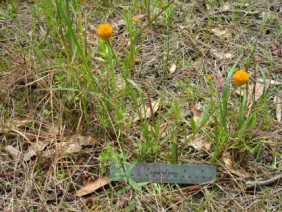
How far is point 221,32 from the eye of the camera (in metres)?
2.06

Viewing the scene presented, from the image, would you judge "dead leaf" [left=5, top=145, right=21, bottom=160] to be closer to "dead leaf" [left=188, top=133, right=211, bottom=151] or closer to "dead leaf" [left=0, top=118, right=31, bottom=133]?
"dead leaf" [left=0, top=118, right=31, bottom=133]

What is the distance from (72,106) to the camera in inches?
64.1

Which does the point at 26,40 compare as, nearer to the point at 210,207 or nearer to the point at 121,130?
the point at 121,130

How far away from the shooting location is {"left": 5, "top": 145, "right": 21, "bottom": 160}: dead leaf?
58.9 inches

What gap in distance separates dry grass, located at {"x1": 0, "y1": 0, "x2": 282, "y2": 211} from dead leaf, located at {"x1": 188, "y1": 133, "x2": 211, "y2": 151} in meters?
0.02

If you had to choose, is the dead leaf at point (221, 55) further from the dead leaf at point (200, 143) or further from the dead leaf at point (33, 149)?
the dead leaf at point (33, 149)

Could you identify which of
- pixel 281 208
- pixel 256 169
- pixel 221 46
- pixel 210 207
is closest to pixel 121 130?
pixel 210 207

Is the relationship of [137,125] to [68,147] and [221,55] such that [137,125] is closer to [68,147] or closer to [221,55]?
[68,147]

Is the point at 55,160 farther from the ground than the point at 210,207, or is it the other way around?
the point at 55,160

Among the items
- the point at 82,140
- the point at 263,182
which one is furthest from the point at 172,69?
the point at 263,182


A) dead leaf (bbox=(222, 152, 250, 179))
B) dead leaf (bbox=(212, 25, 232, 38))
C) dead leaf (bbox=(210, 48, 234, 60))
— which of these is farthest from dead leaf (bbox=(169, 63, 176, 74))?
dead leaf (bbox=(222, 152, 250, 179))

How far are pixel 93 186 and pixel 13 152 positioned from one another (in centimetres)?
40

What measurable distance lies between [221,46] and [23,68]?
1.09 m

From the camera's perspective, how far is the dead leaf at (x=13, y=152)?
1496 millimetres
